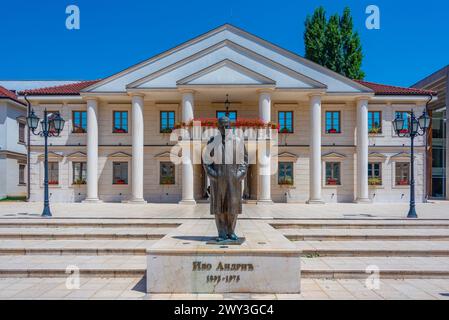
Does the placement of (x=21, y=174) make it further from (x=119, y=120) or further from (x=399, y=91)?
(x=399, y=91)

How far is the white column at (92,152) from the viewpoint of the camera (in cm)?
2367

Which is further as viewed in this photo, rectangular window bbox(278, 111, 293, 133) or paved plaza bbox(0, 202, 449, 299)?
rectangular window bbox(278, 111, 293, 133)

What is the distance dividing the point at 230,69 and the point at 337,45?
22.1 meters

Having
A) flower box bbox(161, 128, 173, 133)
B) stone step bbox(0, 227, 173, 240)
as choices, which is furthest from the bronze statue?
flower box bbox(161, 128, 173, 133)

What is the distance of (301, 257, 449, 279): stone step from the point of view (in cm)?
830

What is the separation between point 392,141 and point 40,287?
24349mm

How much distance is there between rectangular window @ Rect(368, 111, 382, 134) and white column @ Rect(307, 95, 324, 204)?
4.91m

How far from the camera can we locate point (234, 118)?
24875mm

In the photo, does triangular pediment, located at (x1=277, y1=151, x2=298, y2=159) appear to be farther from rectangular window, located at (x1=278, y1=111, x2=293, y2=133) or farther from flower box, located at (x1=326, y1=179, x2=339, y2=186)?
flower box, located at (x1=326, y1=179, x2=339, y2=186)

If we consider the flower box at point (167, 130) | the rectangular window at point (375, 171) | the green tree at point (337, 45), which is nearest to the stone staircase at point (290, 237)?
the rectangular window at point (375, 171)

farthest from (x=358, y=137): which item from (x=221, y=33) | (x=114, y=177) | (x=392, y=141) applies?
(x=114, y=177)

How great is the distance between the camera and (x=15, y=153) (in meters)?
30.2

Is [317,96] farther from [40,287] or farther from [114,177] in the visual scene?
[40,287]
